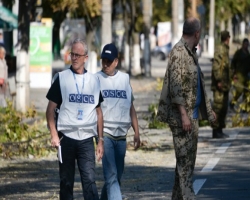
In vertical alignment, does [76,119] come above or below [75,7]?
below

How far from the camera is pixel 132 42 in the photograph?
53.0m

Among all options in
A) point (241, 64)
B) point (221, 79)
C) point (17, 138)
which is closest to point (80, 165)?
point (17, 138)

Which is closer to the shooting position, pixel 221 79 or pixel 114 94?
pixel 114 94

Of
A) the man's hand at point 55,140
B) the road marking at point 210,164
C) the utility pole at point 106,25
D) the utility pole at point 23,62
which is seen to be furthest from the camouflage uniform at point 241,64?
the man's hand at point 55,140

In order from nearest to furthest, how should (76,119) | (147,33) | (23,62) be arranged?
(76,119)
(23,62)
(147,33)

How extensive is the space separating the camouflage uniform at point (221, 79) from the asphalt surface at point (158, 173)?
0.53m

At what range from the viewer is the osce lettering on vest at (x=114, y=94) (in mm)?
9289

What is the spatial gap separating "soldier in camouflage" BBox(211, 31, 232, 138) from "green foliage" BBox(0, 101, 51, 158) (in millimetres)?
3341

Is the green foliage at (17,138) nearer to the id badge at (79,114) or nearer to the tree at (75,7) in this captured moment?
the id badge at (79,114)

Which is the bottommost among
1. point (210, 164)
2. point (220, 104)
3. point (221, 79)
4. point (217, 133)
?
point (217, 133)

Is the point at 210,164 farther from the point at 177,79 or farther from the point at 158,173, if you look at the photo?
the point at 177,79

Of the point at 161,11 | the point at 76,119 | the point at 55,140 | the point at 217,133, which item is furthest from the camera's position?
the point at 161,11

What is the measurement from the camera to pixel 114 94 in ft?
30.6

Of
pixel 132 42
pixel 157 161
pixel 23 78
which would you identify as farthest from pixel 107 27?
pixel 132 42
